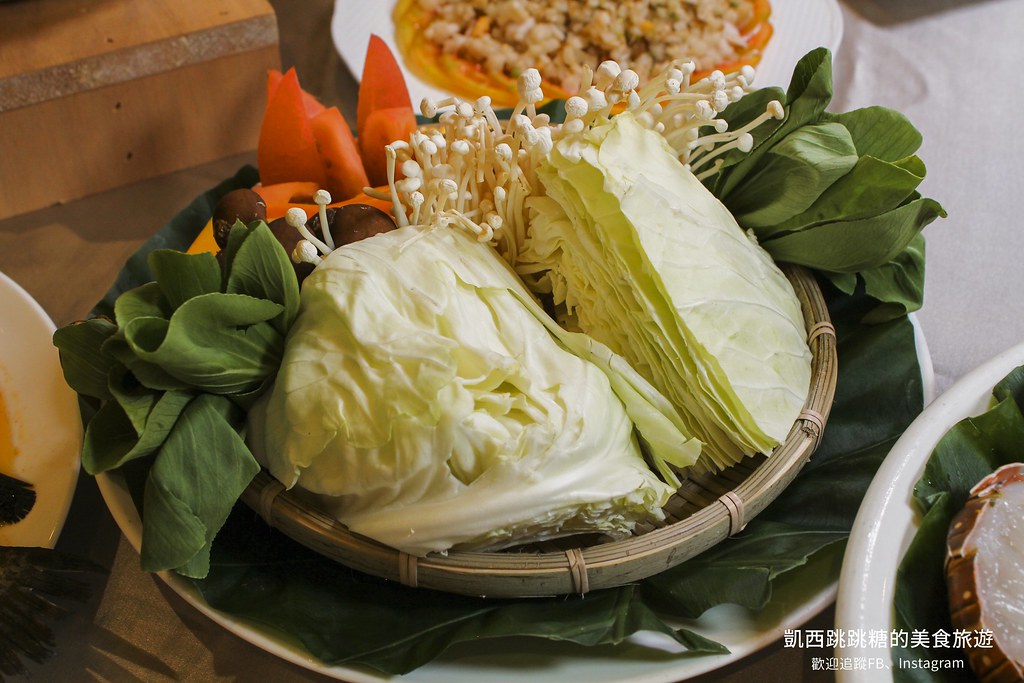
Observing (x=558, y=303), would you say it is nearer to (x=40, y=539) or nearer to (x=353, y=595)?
(x=353, y=595)

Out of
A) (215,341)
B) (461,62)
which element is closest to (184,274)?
(215,341)

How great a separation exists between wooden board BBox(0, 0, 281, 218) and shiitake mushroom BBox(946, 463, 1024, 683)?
61.3 inches

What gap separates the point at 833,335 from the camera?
4.00 ft

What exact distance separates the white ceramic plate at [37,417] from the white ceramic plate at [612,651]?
6.0 inches

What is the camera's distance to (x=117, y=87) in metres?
1.65

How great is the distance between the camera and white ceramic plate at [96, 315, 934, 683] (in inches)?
38.5

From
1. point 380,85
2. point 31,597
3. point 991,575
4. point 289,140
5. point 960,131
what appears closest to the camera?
point 991,575

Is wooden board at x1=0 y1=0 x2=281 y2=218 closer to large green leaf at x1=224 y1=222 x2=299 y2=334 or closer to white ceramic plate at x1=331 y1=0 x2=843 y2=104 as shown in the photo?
white ceramic plate at x1=331 y1=0 x2=843 y2=104

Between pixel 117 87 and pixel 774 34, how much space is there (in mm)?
1459

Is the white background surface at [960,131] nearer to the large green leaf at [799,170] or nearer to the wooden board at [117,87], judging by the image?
the large green leaf at [799,170]

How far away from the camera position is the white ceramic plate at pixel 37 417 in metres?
1.10

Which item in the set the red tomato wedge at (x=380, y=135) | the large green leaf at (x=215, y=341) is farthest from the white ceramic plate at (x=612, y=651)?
the red tomato wedge at (x=380, y=135)

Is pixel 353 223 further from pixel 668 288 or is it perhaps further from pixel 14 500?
pixel 14 500

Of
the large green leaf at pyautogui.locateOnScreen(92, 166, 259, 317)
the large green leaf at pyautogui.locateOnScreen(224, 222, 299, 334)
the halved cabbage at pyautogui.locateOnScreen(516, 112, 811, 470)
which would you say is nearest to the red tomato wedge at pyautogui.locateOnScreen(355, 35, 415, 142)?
the large green leaf at pyautogui.locateOnScreen(92, 166, 259, 317)
